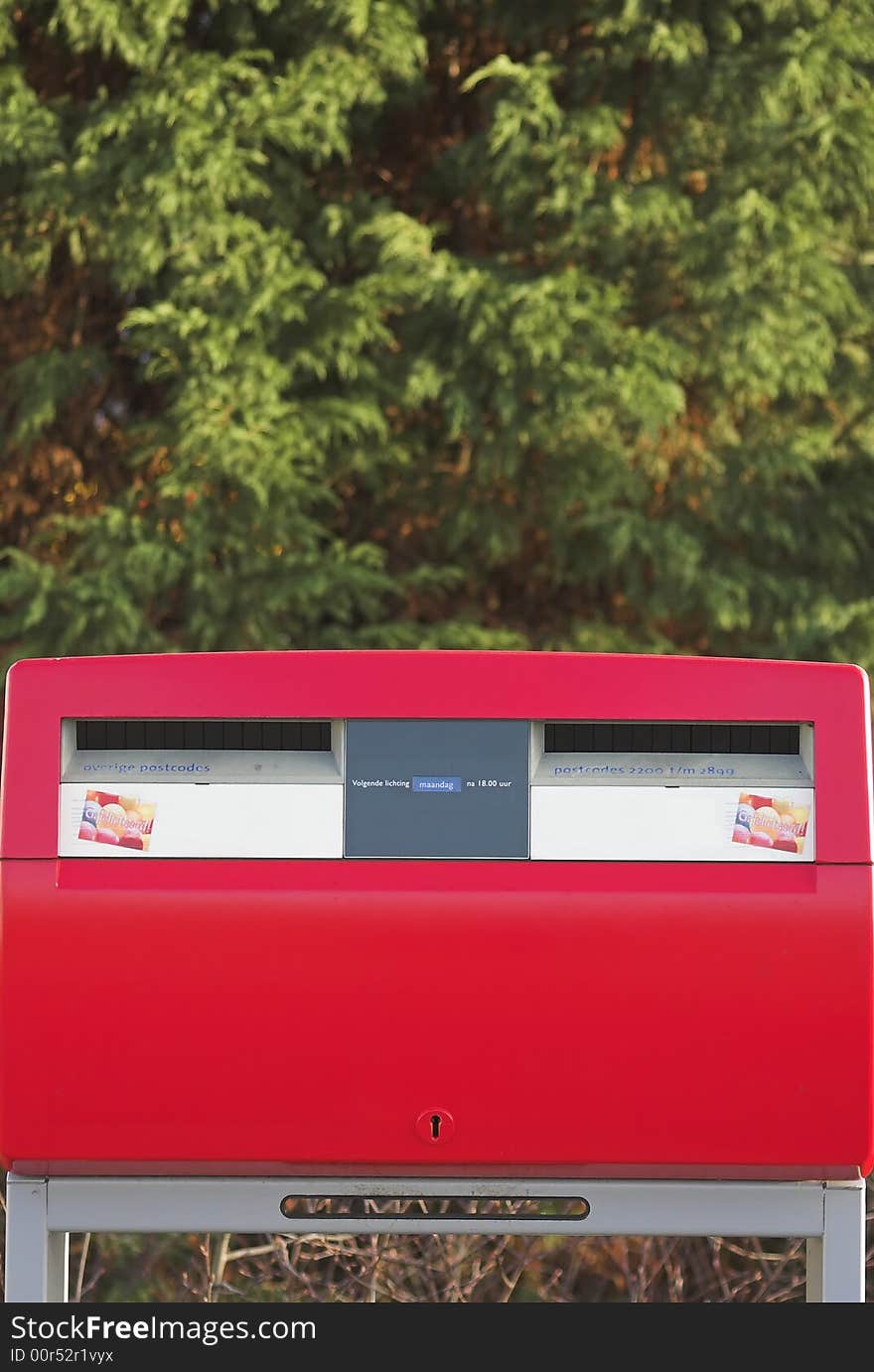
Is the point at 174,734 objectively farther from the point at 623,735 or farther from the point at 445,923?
the point at 623,735

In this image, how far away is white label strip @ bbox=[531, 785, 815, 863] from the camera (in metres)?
2.67

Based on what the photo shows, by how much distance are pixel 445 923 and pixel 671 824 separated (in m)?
0.36

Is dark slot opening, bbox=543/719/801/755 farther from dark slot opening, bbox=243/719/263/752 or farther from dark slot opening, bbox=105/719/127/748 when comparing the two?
dark slot opening, bbox=105/719/127/748

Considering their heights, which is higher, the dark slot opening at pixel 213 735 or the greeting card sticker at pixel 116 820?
the dark slot opening at pixel 213 735

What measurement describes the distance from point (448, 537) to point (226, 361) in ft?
5.21

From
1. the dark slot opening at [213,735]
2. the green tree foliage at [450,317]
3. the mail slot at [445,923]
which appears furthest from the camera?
the green tree foliage at [450,317]

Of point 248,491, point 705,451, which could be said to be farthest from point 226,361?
point 705,451

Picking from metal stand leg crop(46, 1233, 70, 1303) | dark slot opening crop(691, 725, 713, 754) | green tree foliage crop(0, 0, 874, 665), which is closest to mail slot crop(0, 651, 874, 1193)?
dark slot opening crop(691, 725, 713, 754)

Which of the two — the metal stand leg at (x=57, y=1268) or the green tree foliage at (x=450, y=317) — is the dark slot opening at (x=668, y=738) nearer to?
the metal stand leg at (x=57, y=1268)

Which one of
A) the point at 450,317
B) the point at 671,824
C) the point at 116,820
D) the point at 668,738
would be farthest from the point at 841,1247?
the point at 450,317

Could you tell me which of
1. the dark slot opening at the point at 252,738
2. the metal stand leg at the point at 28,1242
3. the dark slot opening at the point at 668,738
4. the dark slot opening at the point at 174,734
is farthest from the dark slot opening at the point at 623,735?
the metal stand leg at the point at 28,1242

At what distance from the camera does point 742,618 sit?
29.0ft

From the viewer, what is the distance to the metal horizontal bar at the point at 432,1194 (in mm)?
2725

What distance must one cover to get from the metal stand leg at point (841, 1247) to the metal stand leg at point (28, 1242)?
1.17 meters
